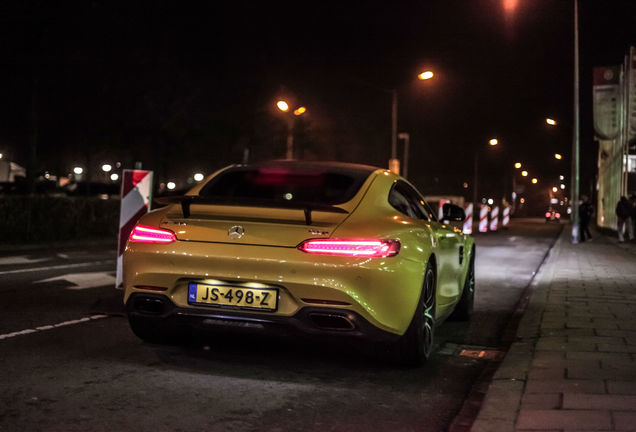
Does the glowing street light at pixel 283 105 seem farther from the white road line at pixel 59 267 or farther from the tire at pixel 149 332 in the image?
the tire at pixel 149 332

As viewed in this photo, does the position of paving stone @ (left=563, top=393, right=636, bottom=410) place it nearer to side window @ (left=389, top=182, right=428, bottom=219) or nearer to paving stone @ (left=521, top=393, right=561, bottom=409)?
paving stone @ (left=521, top=393, right=561, bottom=409)

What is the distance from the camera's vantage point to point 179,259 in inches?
211

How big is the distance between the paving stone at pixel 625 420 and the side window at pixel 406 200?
2.36 metres

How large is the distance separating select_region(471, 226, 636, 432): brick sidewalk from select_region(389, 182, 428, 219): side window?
1.38 metres

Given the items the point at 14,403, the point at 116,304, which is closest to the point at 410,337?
the point at 14,403

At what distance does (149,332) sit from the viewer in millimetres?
6152

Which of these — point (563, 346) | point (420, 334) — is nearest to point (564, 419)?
point (420, 334)

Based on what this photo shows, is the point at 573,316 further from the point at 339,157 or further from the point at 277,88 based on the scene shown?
the point at 339,157

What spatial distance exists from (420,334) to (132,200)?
4.72 metres

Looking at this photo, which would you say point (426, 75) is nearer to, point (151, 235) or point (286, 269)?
point (151, 235)

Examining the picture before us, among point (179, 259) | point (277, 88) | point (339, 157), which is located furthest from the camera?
point (339, 157)

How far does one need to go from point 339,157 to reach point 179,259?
51.9 m

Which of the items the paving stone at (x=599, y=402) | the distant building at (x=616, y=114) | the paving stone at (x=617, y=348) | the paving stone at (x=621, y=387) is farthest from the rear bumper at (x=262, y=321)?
the distant building at (x=616, y=114)

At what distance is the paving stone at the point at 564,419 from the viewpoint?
13.3 feet
